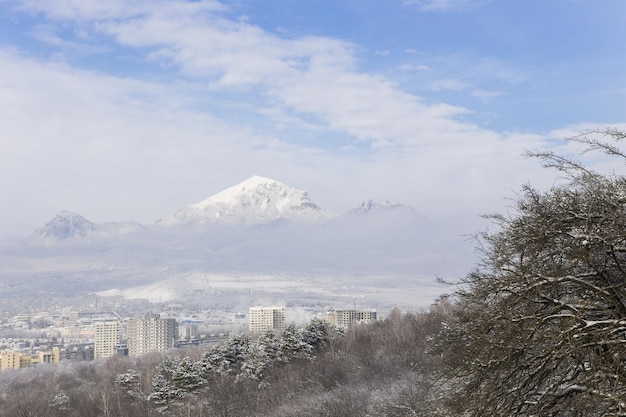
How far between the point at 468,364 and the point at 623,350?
2.30 m

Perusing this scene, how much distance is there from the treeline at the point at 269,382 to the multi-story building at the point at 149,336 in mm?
86849

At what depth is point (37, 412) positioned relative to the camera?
53094 mm

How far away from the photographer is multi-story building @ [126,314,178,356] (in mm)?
153125

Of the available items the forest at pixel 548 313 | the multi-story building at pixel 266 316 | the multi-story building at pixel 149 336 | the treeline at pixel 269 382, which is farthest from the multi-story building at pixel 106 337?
the forest at pixel 548 313

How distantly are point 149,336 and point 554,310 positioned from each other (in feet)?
507

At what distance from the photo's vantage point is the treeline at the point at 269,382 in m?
43.2

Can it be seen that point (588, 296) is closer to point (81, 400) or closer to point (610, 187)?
point (610, 187)

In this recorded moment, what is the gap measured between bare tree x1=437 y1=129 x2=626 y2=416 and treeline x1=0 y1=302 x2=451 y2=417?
2554 cm

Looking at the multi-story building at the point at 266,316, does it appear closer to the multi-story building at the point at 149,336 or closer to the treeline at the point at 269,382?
the multi-story building at the point at 149,336

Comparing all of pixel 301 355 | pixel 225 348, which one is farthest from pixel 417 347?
pixel 225 348

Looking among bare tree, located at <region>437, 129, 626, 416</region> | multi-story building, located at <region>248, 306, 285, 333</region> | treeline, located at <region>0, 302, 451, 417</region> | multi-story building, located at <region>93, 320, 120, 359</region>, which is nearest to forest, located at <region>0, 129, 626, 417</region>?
bare tree, located at <region>437, 129, 626, 416</region>

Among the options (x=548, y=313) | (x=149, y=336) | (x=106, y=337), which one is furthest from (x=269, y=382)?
(x=106, y=337)

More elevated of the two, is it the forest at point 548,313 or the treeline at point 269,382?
the forest at point 548,313

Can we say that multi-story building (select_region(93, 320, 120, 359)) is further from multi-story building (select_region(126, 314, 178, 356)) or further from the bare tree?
the bare tree
